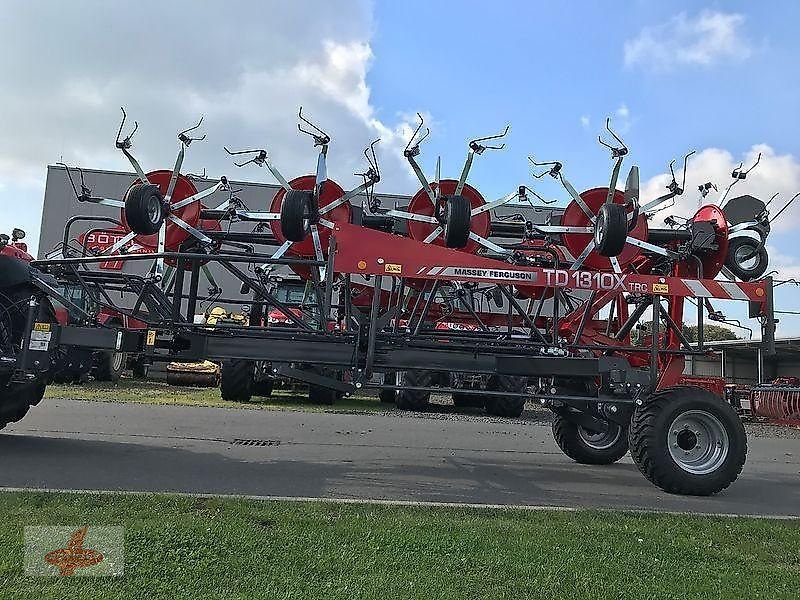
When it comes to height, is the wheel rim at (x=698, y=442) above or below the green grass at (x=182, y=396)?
above

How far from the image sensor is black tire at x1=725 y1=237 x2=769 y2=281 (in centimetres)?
830

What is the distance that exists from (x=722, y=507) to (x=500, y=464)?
9.41ft

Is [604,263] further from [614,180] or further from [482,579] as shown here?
[482,579]

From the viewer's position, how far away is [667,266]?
8.61 metres

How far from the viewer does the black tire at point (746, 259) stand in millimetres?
8297

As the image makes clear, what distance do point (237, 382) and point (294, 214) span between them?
9.26 m

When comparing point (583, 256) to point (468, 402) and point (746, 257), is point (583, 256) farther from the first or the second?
point (468, 402)

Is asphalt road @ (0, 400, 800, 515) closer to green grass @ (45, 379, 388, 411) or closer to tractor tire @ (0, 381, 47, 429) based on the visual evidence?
tractor tire @ (0, 381, 47, 429)

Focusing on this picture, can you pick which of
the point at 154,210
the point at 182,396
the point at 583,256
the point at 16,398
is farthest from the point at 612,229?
the point at 182,396

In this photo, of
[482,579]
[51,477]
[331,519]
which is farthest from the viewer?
[51,477]

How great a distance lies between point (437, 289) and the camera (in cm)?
825

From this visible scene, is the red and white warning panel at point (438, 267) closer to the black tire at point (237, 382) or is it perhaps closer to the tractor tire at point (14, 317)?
the tractor tire at point (14, 317)

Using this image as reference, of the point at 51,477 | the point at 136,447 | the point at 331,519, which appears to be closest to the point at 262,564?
the point at 331,519

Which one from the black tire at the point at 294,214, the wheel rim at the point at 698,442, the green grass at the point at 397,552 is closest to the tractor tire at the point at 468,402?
the wheel rim at the point at 698,442
